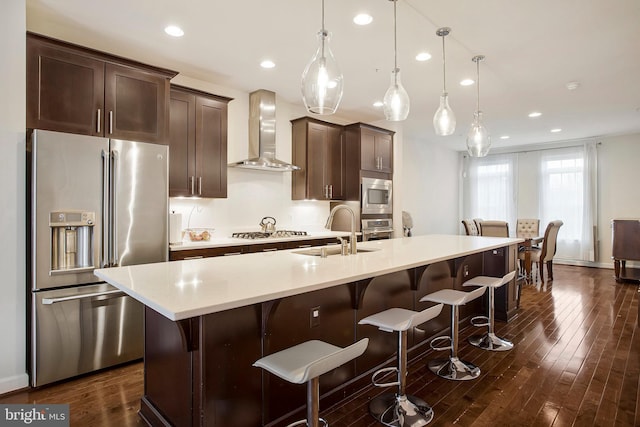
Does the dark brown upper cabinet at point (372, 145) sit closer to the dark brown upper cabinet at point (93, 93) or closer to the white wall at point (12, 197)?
the dark brown upper cabinet at point (93, 93)

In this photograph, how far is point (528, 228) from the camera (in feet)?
23.4

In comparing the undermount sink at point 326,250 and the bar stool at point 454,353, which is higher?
the undermount sink at point 326,250

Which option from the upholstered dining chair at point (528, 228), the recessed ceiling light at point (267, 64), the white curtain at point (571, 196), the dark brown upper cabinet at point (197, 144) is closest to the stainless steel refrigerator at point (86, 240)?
the dark brown upper cabinet at point (197, 144)

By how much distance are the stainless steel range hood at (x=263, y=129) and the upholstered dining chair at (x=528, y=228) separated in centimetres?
523

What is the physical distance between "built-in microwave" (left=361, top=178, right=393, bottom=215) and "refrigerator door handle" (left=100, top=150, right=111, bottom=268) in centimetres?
345

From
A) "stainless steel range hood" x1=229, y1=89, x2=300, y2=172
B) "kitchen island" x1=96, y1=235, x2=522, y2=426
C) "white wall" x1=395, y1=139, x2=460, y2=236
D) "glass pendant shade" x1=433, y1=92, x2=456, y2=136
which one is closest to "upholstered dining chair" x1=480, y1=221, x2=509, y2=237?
"white wall" x1=395, y1=139, x2=460, y2=236

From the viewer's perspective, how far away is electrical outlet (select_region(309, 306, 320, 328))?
207 cm

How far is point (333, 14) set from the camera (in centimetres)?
274

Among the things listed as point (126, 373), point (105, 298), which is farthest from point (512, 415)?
point (105, 298)

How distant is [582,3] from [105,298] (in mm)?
4258

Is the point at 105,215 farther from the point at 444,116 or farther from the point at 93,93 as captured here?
the point at 444,116

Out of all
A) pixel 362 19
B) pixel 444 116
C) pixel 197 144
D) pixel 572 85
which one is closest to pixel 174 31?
pixel 197 144

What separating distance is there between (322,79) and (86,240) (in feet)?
7.10

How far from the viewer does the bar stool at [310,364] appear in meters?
1.39
